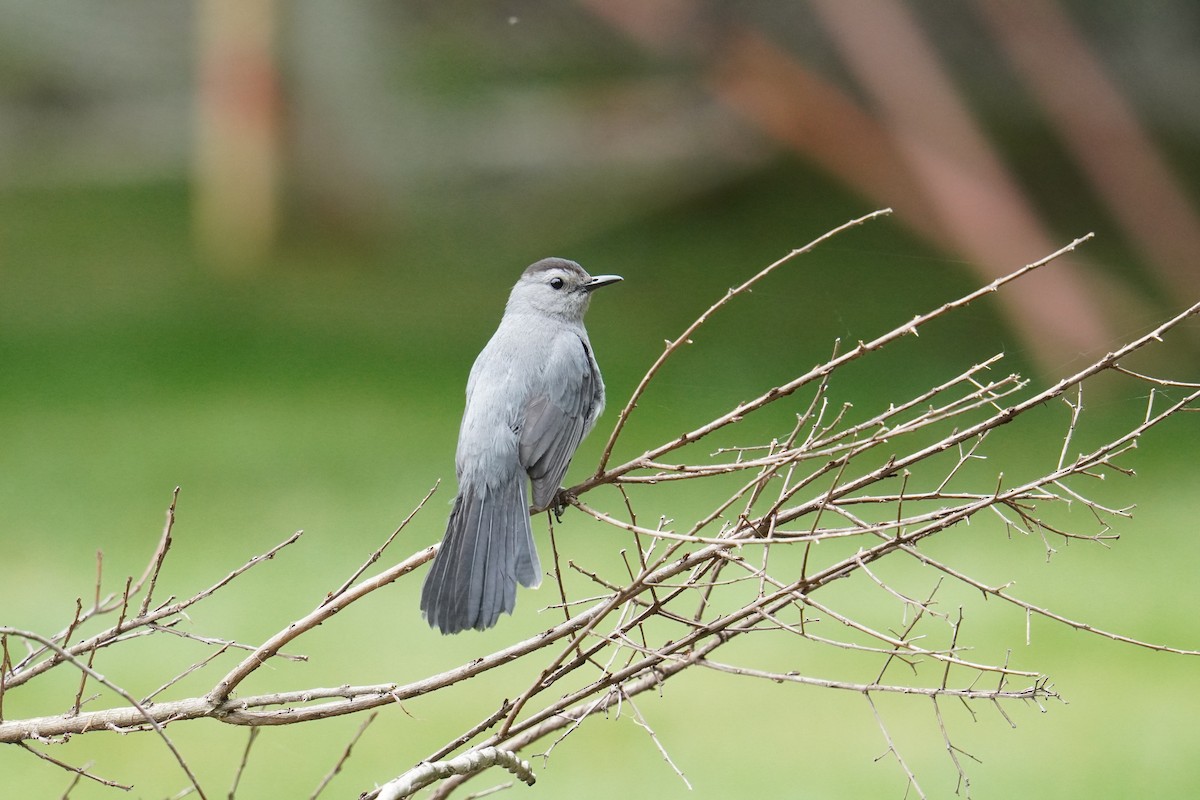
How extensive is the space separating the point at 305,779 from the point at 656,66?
258 inches

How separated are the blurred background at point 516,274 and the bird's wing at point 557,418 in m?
1.43

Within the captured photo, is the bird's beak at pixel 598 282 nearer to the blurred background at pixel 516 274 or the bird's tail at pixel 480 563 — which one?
the bird's tail at pixel 480 563

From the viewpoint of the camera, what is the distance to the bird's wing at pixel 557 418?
2.99m

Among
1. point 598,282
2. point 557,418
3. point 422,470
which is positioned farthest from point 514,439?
point 422,470

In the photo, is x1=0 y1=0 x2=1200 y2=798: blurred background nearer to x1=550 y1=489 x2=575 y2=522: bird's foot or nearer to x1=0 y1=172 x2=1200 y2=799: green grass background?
x1=0 y1=172 x2=1200 y2=799: green grass background

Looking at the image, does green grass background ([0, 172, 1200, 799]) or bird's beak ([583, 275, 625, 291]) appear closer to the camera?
bird's beak ([583, 275, 625, 291])

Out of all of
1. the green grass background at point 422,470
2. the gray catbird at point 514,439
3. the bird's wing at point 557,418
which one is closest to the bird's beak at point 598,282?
the gray catbird at point 514,439

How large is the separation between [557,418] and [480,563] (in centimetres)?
55

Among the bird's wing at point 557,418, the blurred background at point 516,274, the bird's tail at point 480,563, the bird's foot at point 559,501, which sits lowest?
the bird's tail at point 480,563

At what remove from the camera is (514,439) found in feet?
9.89

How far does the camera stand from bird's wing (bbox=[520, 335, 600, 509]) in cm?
A: 299

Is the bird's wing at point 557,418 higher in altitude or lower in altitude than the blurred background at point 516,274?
lower

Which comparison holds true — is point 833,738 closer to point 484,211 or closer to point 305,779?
point 305,779

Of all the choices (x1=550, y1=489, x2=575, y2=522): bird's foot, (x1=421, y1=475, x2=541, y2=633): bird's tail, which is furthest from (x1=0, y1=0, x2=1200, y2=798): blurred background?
(x1=421, y1=475, x2=541, y2=633): bird's tail
